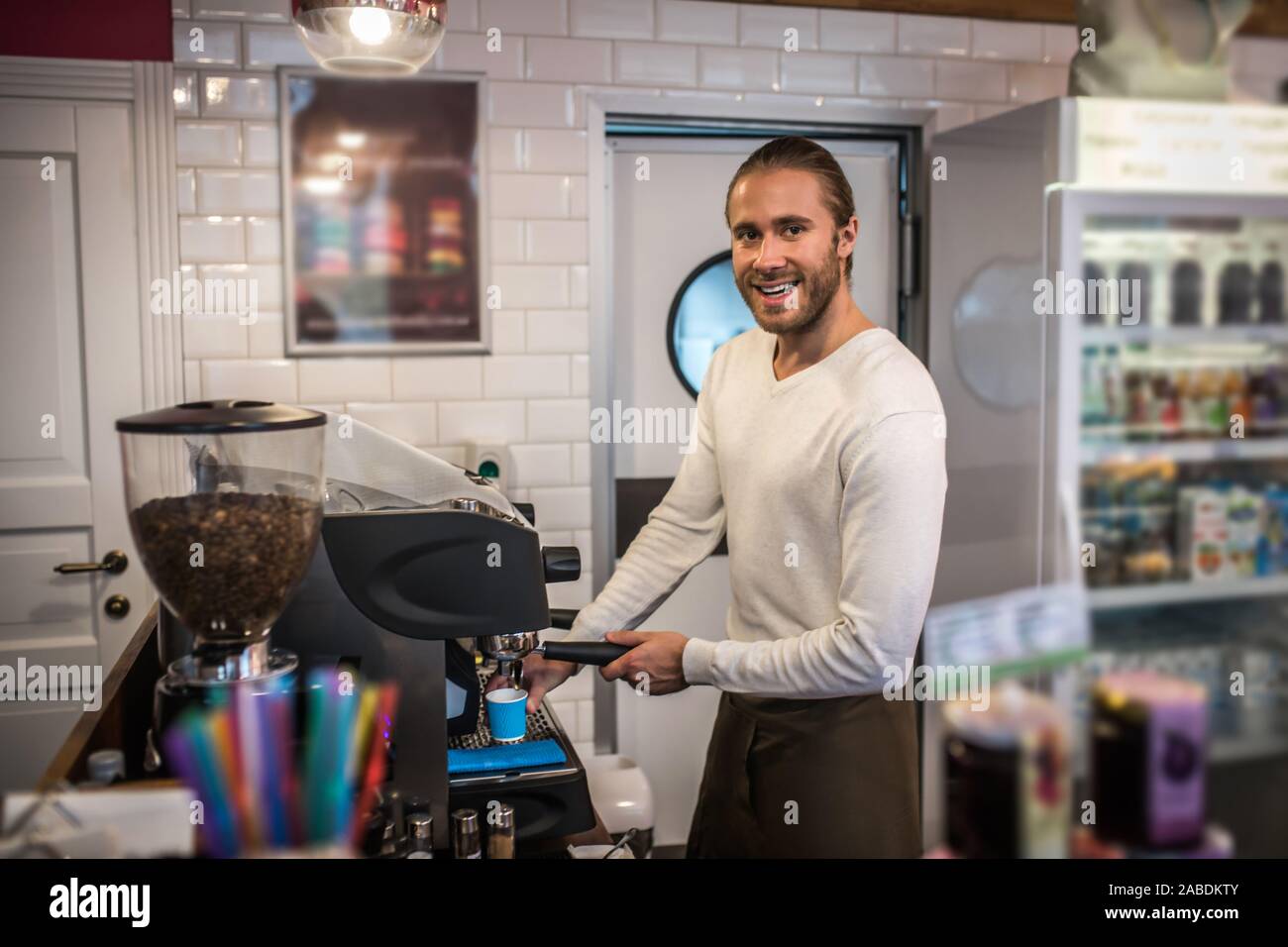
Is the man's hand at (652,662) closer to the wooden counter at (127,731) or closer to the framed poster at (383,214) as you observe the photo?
the wooden counter at (127,731)

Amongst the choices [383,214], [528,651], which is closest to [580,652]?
[528,651]

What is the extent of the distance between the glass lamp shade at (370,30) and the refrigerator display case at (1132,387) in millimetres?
1186

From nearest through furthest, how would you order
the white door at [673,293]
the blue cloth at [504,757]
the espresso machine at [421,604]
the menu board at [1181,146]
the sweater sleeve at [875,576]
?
the espresso machine at [421,604] → the blue cloth at [504,757] → the sweater sleeve at [875,576] → the menu board at [1181,146] → the white door at [673,293]

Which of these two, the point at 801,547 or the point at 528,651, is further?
the point at 801,547

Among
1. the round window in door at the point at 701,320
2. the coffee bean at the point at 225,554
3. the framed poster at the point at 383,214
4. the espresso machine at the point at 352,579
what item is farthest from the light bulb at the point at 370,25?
the round window in door at the point at 701,320

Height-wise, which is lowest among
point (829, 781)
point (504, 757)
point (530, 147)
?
point (829, 781)

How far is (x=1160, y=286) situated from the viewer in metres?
2.06

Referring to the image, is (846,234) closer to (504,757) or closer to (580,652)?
(580,652)

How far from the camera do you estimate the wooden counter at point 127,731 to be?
0.87 meters

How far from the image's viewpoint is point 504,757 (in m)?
1.12

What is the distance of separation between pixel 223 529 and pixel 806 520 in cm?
80

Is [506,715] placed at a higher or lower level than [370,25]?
lower

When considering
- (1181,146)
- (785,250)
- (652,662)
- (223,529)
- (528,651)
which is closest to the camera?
(223,529)
